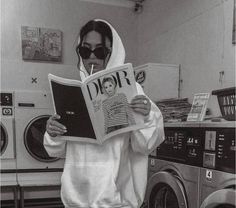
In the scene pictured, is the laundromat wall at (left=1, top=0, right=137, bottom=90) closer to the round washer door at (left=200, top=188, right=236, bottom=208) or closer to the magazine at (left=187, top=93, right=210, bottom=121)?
the magazine at (left=187, top=93, right=210, bottom=121)

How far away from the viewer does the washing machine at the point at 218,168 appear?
1438mm

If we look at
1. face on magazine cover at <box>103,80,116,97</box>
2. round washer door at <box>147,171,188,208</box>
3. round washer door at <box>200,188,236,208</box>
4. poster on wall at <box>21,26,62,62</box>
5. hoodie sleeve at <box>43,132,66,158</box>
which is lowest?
round washer door at <box>147,171,188,208</box>

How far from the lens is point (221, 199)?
144 centimetres

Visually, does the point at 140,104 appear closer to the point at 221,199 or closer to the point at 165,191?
the point at 221,199

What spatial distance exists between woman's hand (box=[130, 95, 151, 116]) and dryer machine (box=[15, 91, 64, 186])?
2.16 m

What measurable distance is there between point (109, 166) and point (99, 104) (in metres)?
0.25

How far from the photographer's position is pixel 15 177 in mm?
3088

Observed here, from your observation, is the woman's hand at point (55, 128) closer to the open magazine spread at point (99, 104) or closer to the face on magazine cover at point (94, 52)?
the open magazine spread at point (99, 104)

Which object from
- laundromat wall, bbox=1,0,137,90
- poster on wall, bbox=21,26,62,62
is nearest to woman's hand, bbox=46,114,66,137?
laundromat wall, bbox=1,0,137,90

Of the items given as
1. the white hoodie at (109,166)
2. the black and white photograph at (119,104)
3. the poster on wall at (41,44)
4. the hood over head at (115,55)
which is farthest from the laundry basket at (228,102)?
the poster on wall at (41,44)

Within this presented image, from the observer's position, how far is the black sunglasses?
4.09 feet

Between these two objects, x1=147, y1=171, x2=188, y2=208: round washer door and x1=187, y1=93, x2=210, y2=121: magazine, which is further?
x1=187, y1=93, x2=210, y2=121: magazine

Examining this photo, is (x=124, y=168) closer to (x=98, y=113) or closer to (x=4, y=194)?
(x=98, y=113)

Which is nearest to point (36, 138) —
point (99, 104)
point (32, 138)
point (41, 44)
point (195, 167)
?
point (32, 138)
